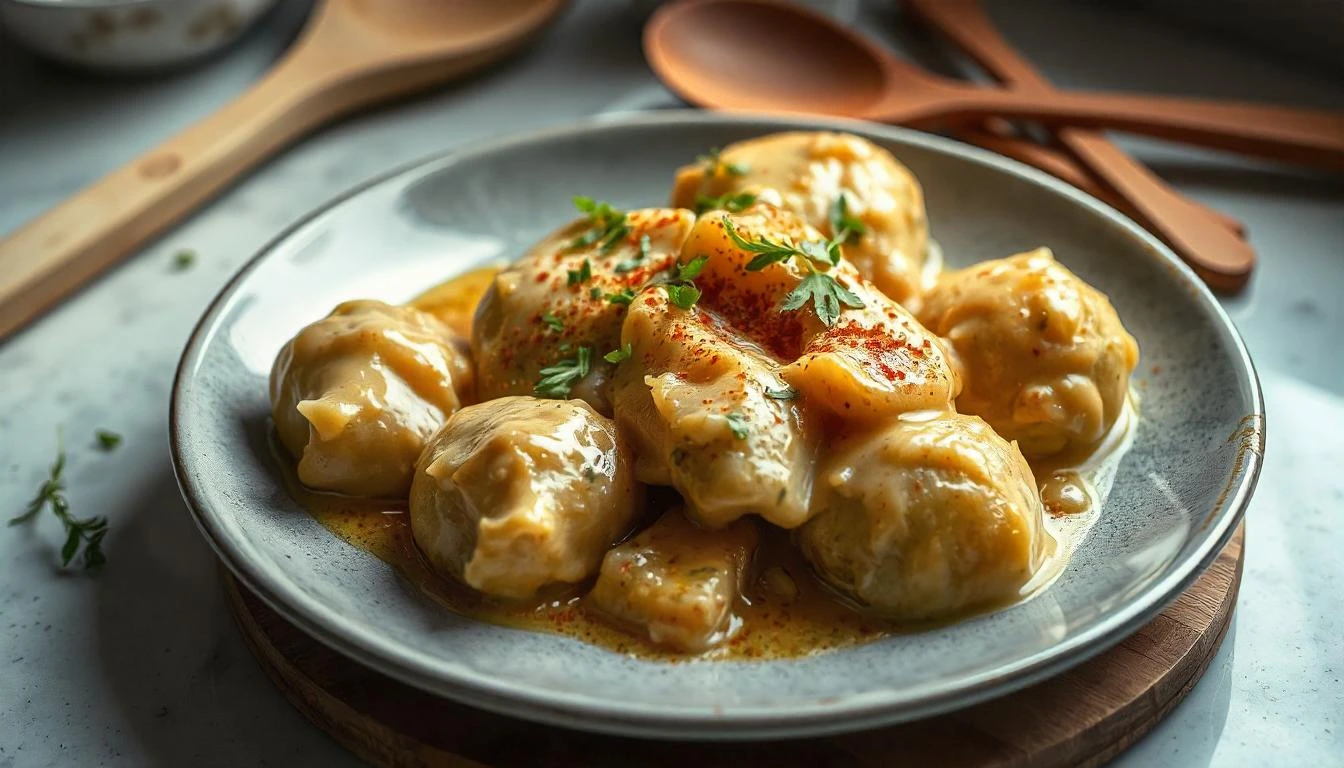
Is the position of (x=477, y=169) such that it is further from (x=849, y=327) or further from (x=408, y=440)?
(x=849, y=327)

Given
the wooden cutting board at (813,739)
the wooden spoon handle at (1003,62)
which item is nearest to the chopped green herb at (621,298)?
the wooden cutting board at (813,739)

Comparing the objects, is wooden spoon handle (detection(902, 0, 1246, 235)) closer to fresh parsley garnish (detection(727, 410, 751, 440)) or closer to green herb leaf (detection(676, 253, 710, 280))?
green herb leaf (detection(676, 253, 710, 280))

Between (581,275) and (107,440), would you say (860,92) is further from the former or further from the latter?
(107,440)

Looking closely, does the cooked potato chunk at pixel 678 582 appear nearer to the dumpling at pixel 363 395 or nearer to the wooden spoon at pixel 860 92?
the dumpling at pixel 363 395

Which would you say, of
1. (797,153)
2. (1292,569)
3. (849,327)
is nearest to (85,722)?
(849,327)

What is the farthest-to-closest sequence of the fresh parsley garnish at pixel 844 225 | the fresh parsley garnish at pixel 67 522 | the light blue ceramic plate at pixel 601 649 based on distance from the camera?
the fresh parsley garnish at pixel 844 225 → the fresh parsley garnish at pixel 67 522 → the light blue ceramic plate at pixel 601 649
